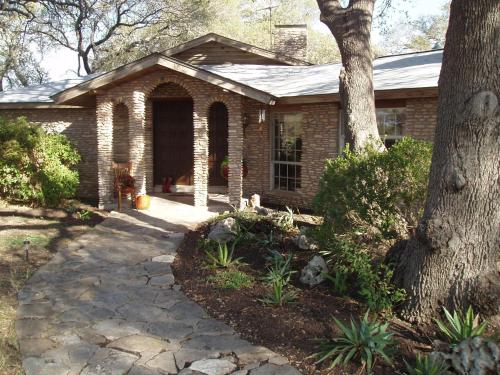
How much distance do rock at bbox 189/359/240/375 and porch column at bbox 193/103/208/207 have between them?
730cm

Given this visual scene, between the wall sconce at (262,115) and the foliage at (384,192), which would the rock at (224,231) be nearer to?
the foliage at (384,192)

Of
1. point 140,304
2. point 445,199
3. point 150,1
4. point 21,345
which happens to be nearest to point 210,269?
point 140,304

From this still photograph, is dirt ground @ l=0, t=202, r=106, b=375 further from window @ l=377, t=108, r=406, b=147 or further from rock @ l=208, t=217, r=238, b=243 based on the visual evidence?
window @ l=377, t=108, r=406, b=147

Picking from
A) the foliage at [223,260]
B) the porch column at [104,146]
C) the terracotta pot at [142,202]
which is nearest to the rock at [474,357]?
the foliage at [223,260]

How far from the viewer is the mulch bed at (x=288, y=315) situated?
4.29 m

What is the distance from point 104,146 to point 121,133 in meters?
2.37

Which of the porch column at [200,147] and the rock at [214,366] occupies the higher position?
the porch column at [200,147]

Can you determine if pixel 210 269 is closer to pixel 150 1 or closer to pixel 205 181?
pixel 205 181

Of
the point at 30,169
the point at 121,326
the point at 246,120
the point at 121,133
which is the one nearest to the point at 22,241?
the point at 30,169

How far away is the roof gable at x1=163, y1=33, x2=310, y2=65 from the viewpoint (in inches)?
603

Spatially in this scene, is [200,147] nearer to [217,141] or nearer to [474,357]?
[217,141]

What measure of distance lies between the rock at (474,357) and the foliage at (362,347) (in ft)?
1.40

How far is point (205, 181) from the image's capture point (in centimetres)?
1138

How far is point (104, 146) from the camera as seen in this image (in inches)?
455
